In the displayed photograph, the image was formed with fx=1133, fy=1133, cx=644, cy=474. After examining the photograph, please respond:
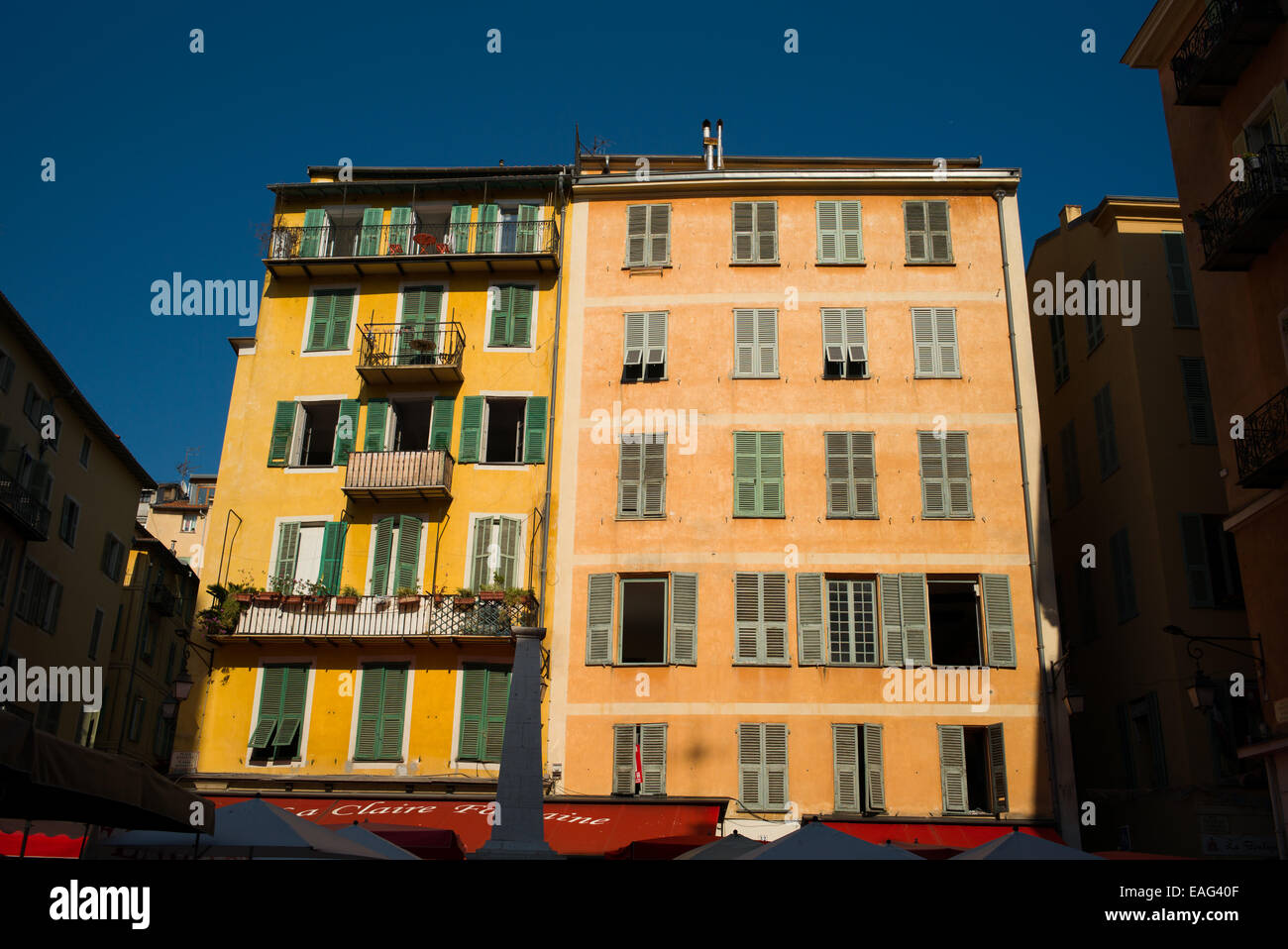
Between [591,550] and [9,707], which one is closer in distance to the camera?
[591,550]

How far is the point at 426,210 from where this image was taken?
28.6 m

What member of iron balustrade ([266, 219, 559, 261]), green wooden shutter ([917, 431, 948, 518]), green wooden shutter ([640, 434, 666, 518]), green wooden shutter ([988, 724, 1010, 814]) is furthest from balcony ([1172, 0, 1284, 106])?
iron balustrade ([266, 219, 559, 261])

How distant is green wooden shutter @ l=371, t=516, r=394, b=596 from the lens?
24.7m

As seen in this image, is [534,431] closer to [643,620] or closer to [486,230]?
[643,620]

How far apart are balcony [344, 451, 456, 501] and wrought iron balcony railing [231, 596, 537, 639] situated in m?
2.38

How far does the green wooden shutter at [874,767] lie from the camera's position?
71.9 feet

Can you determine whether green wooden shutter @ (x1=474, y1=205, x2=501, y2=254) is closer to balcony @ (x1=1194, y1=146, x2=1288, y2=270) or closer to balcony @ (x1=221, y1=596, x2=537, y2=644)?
balcony @ (x1=221, y1=596, x2=537, y2=644)

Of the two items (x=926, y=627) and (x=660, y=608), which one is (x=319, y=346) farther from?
(x=926, y=627)

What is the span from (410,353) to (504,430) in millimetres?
2844

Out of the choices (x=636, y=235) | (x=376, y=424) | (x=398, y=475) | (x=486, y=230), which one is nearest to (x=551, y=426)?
(x=398, y=475)

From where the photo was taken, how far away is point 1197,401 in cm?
2439

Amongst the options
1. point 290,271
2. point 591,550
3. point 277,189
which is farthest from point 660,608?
point 277,189
